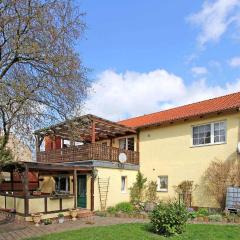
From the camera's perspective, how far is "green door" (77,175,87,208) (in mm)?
20984

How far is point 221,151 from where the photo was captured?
723 inches

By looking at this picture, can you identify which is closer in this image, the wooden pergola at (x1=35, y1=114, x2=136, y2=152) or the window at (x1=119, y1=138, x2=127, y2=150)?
the wooden pergola at (x1=35, y1=114, x2=136, y2=152)

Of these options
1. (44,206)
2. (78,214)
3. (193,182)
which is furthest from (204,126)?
(44,206)

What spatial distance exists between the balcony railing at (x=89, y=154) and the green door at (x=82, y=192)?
128 centimetres

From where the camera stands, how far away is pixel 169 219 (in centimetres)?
1173

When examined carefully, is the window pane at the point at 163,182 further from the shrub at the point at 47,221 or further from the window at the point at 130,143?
the shrub at the point at 47,221

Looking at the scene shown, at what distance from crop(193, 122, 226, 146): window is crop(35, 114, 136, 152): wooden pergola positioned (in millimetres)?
4975

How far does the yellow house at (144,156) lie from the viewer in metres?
18.0

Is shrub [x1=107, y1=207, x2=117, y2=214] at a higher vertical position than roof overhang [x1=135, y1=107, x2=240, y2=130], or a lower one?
lower

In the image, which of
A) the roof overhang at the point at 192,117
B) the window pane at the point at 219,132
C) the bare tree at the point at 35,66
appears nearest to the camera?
the bare tree at the point at 35,66

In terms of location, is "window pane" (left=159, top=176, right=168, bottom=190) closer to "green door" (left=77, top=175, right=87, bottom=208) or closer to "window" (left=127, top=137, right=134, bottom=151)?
"window" (left=127, top=137, right=134, bottom=151)

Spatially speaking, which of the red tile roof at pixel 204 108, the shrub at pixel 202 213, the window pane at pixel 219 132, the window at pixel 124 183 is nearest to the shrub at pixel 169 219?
the shrub at pixel 202 213

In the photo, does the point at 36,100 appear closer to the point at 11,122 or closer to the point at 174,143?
the point at 11,122

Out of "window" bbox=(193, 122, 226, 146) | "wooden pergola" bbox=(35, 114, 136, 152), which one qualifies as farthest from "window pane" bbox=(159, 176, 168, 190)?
"wooden pergola" bbox=(35, 114, 136, 152)
